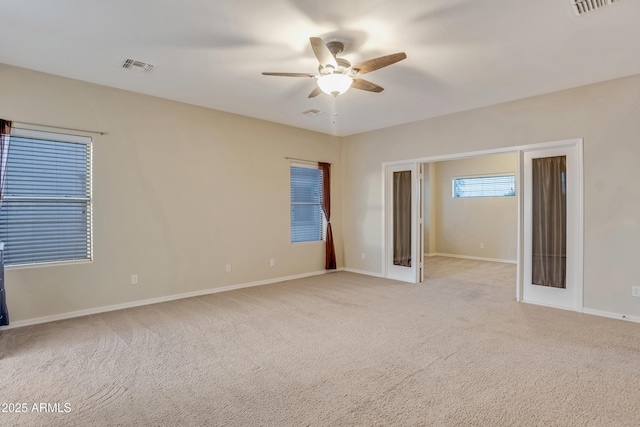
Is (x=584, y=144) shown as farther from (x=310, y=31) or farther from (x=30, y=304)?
(x=30, y=304)

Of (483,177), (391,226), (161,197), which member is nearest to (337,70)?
(161,197)

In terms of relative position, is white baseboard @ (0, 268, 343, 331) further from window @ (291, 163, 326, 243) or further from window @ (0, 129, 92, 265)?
window @ (291, 163, 326, 243)

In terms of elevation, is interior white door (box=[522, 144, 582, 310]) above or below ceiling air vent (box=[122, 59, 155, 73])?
below

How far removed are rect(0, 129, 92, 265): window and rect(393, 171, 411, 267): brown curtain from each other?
4723 mm

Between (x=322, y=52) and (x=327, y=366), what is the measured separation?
2.55m

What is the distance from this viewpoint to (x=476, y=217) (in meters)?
8.59

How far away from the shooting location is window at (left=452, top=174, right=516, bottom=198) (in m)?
8.02

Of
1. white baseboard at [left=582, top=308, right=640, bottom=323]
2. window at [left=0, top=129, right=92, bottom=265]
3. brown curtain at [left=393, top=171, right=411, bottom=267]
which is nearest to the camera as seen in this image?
window at [left=0, top=129, right=92, bottom=265]

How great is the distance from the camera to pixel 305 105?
494 centimetres

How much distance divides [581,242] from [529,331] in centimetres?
148

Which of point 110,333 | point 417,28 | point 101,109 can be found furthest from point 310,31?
point 110,333

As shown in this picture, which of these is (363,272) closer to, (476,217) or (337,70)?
(476,217)

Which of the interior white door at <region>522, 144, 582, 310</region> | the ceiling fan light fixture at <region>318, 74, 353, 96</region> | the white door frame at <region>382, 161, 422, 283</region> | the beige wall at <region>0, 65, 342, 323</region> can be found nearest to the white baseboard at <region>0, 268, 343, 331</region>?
the beige wall at <region>0, 65, 342, 323</region>

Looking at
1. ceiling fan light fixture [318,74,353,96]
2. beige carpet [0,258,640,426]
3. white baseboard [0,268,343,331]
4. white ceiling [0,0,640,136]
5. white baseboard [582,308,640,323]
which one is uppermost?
white ceiling [0,0,640,136]
